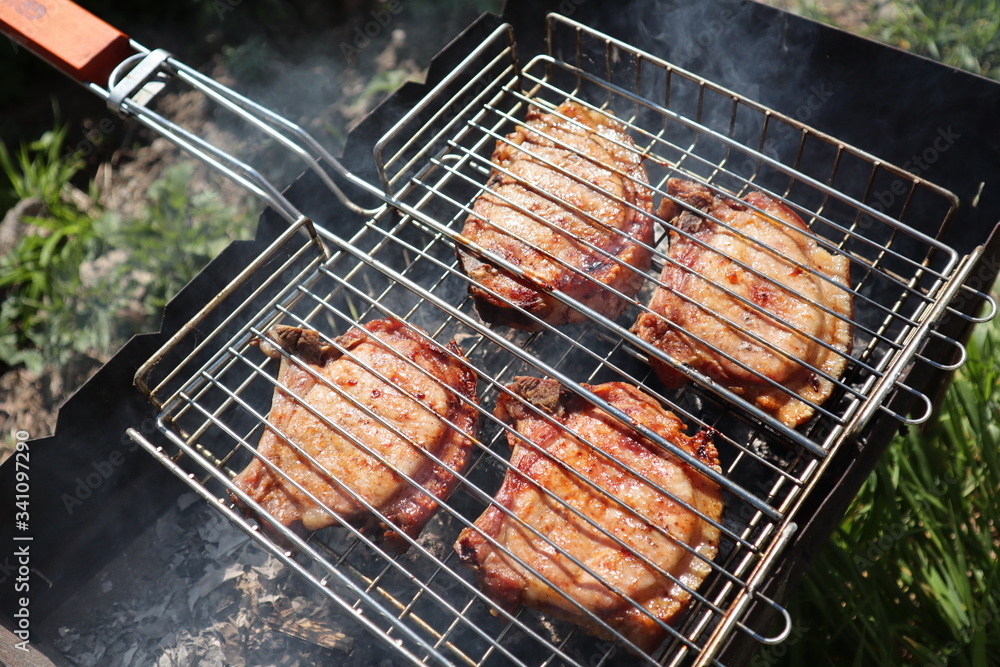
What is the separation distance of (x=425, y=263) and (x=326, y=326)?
0.64m

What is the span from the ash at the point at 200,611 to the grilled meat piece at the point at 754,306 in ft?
6.20

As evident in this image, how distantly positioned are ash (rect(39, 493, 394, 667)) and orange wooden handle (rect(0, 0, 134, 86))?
204cm

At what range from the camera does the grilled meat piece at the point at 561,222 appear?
3105 millimetres

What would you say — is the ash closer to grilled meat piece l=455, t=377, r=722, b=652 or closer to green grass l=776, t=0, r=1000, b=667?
grilled meat piece l=455, t=377, r=722, b=652

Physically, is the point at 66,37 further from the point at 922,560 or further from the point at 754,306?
the point at 922,560

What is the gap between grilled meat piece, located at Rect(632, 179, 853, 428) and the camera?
2.80 meters

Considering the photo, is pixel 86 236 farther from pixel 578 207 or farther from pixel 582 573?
pixel 582 573

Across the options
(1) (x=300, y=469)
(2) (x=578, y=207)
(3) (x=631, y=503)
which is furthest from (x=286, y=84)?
(3) (x=631, y=503)

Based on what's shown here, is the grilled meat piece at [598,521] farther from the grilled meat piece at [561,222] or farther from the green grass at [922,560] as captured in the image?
the green grass at [922,560]

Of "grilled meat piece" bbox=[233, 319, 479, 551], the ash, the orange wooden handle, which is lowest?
the ash

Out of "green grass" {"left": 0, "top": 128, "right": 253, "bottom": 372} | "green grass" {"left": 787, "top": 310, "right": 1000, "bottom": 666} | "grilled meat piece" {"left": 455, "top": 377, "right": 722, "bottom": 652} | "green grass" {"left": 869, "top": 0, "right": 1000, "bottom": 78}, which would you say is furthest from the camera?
"green grass" {"left": 869, "top": 0, "right": 1000, "bottom": 78}
